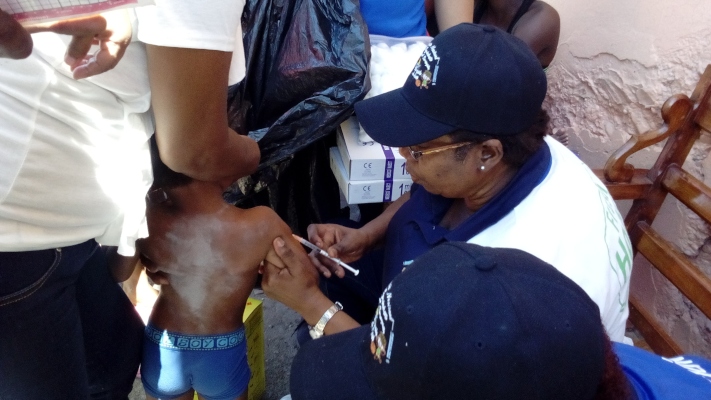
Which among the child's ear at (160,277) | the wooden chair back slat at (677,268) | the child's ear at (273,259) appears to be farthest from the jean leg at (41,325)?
the wooden chair back slat at (677,268)

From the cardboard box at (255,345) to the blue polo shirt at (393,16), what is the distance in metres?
1.06

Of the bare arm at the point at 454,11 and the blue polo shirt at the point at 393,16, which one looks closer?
the blue polo shirt at the point at 393,16

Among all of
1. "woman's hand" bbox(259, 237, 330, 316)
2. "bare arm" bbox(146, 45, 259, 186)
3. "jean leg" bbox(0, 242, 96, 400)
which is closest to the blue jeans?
"jean leg" bbox(0, 242, 96, 400)

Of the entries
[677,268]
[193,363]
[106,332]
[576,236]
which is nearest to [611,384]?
[576,236]

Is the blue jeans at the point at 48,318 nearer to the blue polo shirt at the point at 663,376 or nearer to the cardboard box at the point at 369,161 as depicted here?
the cardboard box at the point at 369,161

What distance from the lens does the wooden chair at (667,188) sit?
4.10 feet

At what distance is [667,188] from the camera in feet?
4.48

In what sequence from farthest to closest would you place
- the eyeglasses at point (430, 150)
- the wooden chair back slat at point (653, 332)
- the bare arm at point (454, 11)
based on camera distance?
the bare arm at point (454, 11)
the wooden chair back slat at point (653, 332)
the eyeglasses at point (430, 150)

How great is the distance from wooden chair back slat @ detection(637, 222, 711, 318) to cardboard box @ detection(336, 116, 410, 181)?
0.71 m

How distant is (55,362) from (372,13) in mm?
1437

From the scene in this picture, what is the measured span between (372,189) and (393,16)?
26.4 inches

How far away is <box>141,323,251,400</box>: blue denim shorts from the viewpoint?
127 centimetres

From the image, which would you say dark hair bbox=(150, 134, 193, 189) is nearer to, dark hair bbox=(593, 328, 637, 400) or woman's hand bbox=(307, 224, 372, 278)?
woman's hand bbox=(307, 224, 372, 278)

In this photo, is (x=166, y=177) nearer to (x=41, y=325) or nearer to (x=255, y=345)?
(x=41, y=325)
